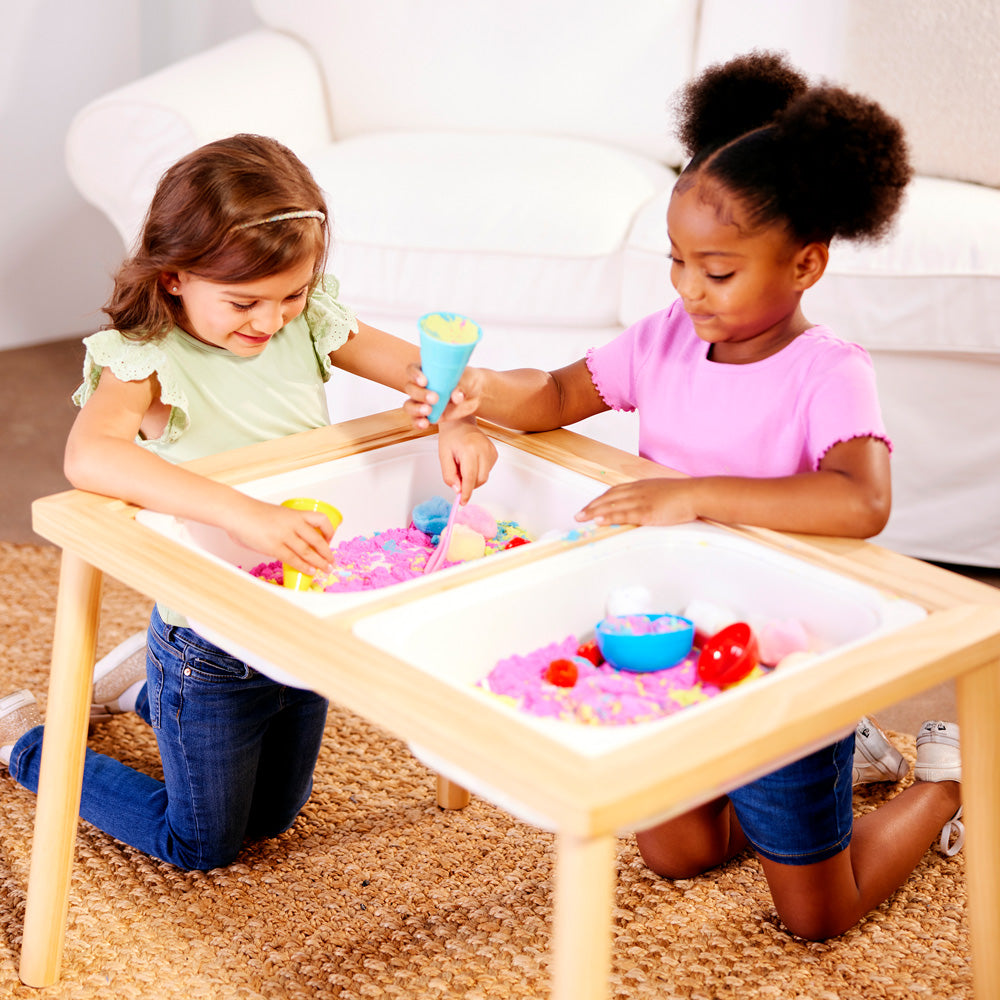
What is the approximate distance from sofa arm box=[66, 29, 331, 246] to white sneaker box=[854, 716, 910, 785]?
139cm

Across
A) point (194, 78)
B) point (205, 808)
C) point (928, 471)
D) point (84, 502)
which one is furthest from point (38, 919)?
point (194, 78)

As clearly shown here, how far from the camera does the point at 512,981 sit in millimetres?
1129

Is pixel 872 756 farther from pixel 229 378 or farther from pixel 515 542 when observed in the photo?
pixel 229 378

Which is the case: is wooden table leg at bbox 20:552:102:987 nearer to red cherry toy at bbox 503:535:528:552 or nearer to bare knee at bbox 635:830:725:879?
red cherry toy at bbox 503:535:528:552

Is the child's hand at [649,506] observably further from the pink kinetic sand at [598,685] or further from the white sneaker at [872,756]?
the white sneaker at [872,756]

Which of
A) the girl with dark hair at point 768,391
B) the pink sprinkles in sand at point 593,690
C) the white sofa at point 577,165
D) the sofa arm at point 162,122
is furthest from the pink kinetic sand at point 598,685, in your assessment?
the sofa arm at point 162,122

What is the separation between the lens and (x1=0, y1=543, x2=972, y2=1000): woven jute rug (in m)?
1.13

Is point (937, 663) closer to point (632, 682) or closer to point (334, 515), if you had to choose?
point (632, 682)

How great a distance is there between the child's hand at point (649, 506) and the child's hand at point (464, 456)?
0.46ft

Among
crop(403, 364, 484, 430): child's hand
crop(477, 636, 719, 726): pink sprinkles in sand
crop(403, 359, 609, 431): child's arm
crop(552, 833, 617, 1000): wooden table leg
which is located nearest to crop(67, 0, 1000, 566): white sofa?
crop(403, 359, 609, 431): child's arm

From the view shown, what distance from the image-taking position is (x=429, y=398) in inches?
41.8

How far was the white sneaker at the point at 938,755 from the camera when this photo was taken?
51.8 inches

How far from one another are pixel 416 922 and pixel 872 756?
1.77ft

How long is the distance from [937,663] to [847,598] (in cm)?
12
